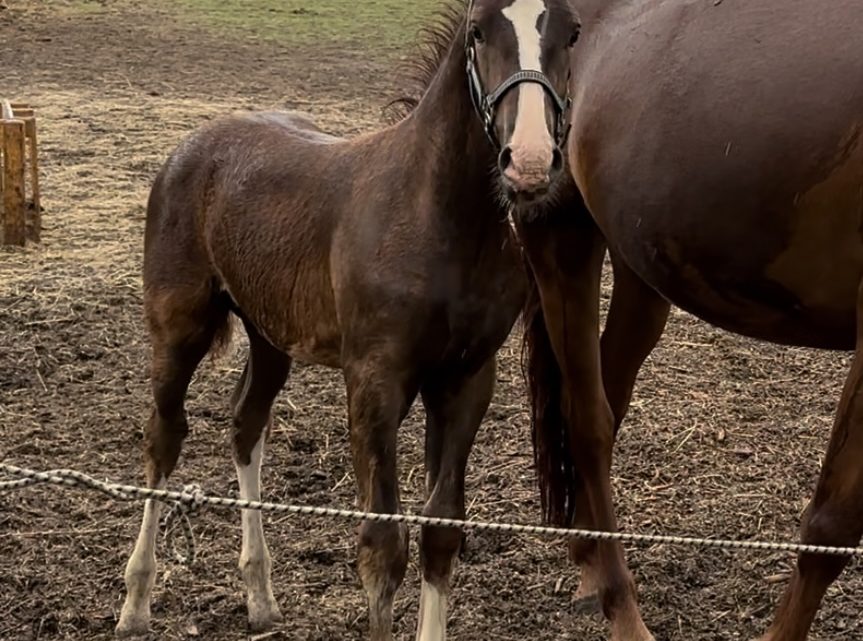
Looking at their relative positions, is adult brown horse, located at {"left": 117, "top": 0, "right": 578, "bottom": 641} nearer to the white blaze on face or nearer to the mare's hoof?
the white blaze on face

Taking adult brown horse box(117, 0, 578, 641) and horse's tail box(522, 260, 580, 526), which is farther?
horse's tail box(522, 260, 580, 526)

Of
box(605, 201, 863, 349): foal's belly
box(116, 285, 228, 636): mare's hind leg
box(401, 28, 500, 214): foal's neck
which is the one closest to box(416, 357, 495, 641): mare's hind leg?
box(401, 28, 500, 214): foal's neck

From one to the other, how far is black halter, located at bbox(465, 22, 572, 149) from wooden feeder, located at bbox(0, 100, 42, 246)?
4777 millimetres

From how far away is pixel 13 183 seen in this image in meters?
6.90

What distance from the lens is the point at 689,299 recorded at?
10.6ft

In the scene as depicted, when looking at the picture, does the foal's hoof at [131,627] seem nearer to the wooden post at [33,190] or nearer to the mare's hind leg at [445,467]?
the mare's hind leg at [445,467]

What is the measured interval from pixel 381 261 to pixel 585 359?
3.25ft

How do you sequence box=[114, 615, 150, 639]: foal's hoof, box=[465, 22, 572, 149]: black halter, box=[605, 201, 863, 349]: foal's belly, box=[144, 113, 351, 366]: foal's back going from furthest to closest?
box=[114, 615, 150, 639]: foal's hoof, box=[144, 113, 351, 366]: foal's back, box=[605, 201, 863, 349]: foal's belly, box=[465, 22, 572, 149]: black halter

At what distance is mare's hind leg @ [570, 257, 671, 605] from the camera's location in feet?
12.2

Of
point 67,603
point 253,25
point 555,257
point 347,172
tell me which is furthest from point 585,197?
point 253,25

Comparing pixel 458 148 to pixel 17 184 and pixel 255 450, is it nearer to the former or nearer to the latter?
pixel 255 450

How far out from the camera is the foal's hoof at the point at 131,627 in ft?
11.1

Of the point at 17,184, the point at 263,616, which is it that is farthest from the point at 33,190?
the point at 263,616

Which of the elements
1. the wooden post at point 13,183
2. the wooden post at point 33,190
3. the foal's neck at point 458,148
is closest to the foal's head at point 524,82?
the foal's neck at point 458,148
